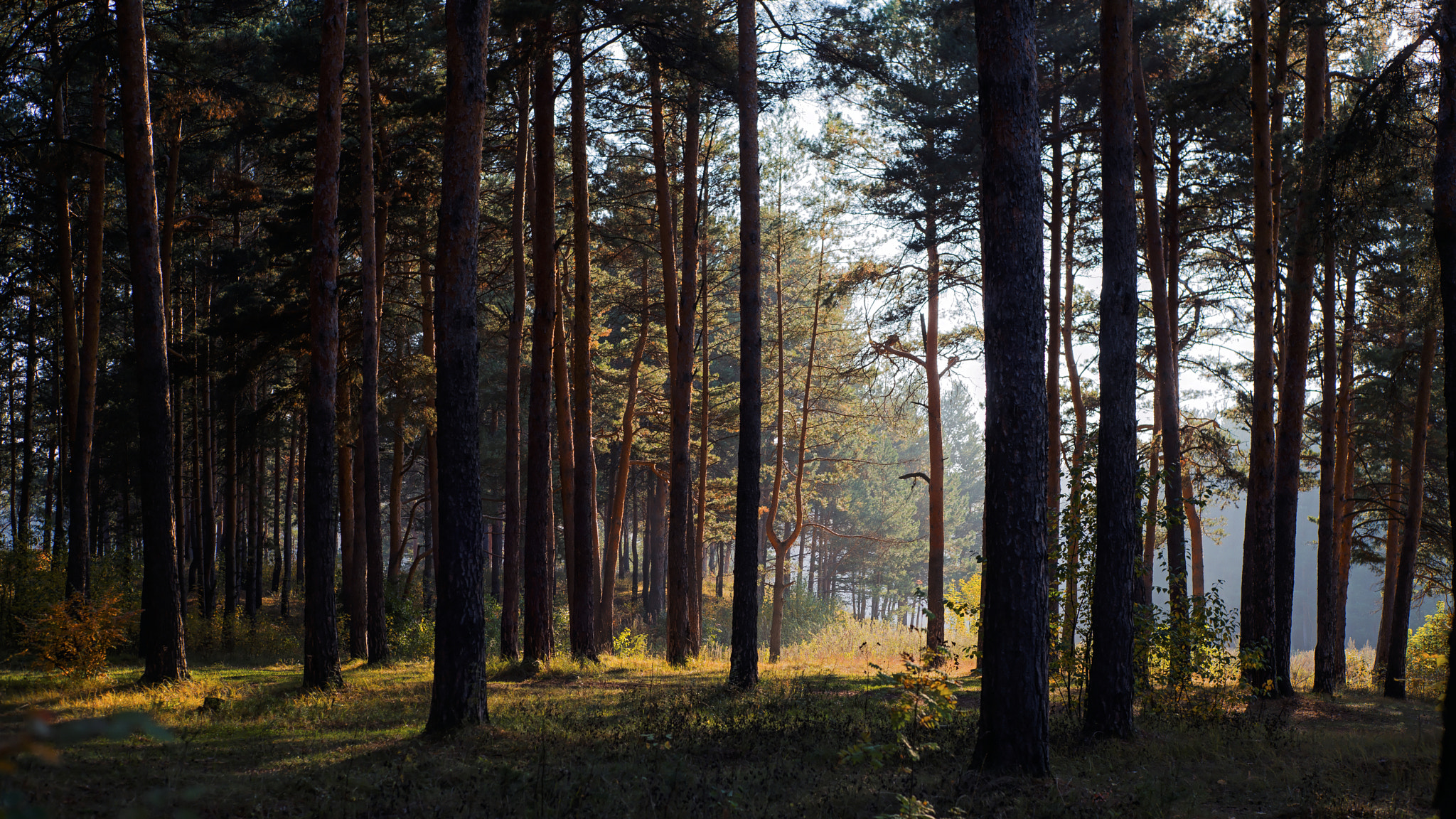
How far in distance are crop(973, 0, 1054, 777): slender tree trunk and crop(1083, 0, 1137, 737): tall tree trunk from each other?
2.18m

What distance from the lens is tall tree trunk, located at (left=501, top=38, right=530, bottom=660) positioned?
15.3 meters

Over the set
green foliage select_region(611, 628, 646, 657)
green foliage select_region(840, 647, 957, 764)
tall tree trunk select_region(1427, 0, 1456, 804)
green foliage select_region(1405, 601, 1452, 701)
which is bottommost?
green foliage select_region(1405, 601, 1452, 701)

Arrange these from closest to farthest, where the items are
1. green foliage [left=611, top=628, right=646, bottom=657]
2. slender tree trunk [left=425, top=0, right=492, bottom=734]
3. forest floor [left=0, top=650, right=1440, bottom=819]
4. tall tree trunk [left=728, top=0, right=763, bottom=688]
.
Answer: forest floor [left=0, top=650, right=1440, bottom=819]
slender tree trunk [left=425, top=0, right=492, bottom=734]
tall tree trunk [left=728, top=0, right=763, bottom=688]
green foliage [left=611, top=628, right=646, bottom=657]

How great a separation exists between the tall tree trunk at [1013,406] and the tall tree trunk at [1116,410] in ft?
6.97

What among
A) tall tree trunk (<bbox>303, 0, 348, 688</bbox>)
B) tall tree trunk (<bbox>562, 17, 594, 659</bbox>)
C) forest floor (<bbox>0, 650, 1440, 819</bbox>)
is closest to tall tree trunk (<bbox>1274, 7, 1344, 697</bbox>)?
forest floor (<bbox>0, 650, 1440, 819</bbox>)

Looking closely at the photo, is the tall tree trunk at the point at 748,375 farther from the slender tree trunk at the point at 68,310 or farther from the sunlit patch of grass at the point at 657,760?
the slender tree trunk at the point at 68,310

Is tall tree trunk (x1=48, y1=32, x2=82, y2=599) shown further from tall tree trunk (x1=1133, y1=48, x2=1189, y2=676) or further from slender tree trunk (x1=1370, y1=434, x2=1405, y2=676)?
slender tree trunk (x1=1370, y1=434, x2=1405, y2=676)

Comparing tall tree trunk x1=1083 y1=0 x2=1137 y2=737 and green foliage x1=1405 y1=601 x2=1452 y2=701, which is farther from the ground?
tall tree trunk x1=1083 y1=0 x2=1137 y2=737

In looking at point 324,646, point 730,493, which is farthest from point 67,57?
point 730,493

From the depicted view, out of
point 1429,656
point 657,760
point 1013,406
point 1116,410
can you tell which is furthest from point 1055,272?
point 1429,656

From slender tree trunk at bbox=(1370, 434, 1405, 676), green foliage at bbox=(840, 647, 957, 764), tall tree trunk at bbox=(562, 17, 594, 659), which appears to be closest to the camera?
green foliage at bbox=(840, 647, 957, 764)

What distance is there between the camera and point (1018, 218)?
22.2 feet

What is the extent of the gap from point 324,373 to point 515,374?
5.27 metres

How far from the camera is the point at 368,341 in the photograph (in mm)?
13258
